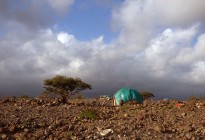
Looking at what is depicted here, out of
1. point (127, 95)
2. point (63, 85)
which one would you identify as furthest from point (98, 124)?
point (63, 85)

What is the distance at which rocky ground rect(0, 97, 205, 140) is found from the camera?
10531 millimetres

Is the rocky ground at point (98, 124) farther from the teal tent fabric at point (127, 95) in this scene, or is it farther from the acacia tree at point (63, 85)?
the acacia tree at point (63, 85)

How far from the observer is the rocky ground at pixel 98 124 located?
10531 millimetres

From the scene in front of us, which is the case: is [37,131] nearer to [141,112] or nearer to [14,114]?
[14,114]

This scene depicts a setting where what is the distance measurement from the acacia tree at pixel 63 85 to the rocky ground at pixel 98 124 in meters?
26.0

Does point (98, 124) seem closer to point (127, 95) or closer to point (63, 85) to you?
point (127, 95)

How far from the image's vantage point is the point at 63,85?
40938 millimetres

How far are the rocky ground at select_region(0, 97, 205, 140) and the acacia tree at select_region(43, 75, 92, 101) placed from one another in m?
26.0

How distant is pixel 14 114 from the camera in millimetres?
12781

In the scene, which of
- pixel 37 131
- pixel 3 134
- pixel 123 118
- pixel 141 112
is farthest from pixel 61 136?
pixel 141 112

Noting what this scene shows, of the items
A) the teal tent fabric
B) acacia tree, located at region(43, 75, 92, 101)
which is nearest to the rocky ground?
the teal tent fabric

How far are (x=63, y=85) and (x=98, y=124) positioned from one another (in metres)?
29.4

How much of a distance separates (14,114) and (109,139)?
406cm

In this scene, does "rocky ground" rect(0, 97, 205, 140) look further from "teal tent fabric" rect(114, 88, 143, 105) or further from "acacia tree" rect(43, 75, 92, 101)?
"acacia tree" rect(43, 75, 92, 101)
